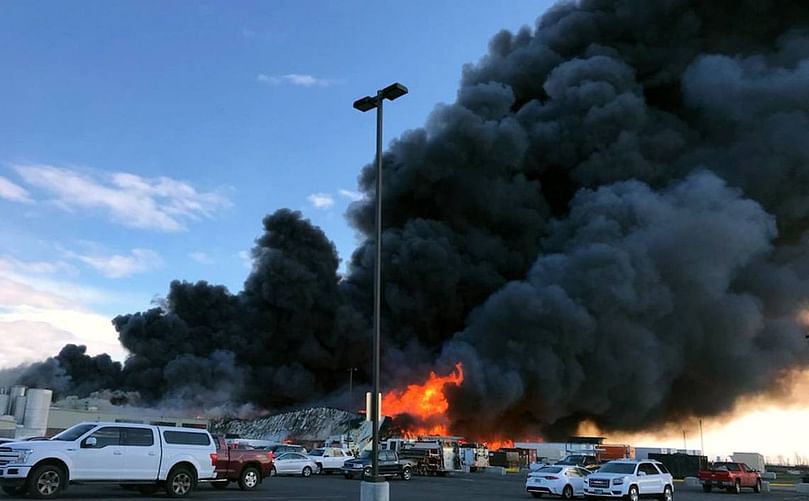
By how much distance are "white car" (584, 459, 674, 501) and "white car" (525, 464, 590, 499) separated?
117cm

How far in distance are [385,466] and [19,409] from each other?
34591mm

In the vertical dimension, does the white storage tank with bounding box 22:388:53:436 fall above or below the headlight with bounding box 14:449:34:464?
above

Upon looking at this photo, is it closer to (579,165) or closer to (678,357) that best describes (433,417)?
(678,357)

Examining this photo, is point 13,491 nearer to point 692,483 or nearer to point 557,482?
point 557,482

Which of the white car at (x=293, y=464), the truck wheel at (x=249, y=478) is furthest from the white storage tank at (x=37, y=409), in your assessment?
the truck wheel at (x=249, y=478)

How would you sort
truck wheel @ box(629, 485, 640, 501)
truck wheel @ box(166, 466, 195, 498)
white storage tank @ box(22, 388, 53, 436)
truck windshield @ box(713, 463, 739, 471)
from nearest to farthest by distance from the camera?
truck wheel @ box(166, 466, 195, 498) < truck wheel @ box(629, 485, 640, 501) < truck windshield @ box(713, 463, 739, 471) < white storage tank @ box(22, 388, 53, 436)

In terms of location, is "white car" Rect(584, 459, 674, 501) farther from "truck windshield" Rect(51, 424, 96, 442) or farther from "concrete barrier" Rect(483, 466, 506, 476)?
"concrete barrier" Rect(483, 466, 506, 476)

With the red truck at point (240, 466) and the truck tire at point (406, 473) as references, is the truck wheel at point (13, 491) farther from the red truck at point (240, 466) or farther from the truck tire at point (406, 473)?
the truck tire at point (406, 473)

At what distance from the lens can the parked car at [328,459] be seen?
35.5m

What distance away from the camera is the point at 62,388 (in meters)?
73.9

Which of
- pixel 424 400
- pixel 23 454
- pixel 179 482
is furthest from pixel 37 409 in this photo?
pixel 23 454

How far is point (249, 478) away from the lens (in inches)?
872

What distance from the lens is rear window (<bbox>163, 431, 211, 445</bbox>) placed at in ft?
57.9

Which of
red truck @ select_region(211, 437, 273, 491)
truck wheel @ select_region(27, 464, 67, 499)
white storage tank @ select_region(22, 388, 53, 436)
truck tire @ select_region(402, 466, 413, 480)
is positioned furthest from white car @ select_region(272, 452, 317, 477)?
white storage tank @ select_region(22, 388, 53, 436)
